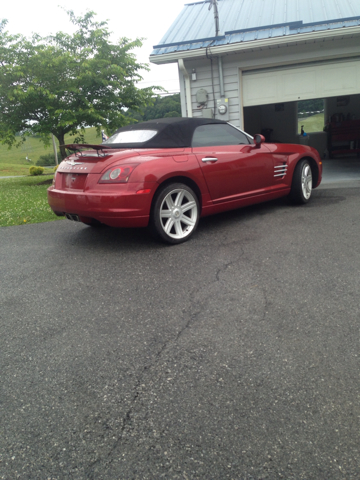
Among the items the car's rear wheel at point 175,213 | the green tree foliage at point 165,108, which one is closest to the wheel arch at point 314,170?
the car's rear wheel at point 175,213

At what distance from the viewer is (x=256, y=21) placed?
1031 cm

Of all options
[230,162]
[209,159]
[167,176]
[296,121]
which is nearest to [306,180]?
[230,162]

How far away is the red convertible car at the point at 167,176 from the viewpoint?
443cm

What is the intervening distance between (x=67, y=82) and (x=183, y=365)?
14893 millimetres

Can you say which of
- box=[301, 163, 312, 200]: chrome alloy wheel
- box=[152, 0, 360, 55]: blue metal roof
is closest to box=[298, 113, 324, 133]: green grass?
box=[152, 0, 360, 55]: blue metal roof

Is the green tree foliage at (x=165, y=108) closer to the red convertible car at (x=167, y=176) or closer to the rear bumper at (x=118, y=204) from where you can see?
the red convertible car at (x=167, y=176)

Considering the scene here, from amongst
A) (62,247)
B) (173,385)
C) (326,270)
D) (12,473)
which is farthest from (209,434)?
(62,247)

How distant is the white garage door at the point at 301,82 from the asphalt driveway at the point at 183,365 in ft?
21.3

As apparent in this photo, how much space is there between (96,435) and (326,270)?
2635 mm

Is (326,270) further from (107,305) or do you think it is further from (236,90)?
(236,90)

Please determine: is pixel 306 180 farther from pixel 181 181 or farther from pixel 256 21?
Answer: pixel 256 21

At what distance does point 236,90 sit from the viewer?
9719 millimetres

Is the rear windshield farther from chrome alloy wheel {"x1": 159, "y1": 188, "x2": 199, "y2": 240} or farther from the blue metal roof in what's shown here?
the blue metal roof

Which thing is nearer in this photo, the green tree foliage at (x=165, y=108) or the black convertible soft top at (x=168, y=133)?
the black convertible soft top at (x=168, y=133)
